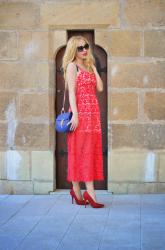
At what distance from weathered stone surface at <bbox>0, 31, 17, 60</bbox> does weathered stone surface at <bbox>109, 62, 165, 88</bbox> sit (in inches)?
46.4

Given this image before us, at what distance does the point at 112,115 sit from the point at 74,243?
102 inches

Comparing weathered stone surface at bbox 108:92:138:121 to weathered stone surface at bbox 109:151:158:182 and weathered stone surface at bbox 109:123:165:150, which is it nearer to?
weathered stone surface at bbox 109:123:165:150

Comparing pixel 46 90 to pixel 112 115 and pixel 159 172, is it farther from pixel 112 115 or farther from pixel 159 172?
pixel 159 172

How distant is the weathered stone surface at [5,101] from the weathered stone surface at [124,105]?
1187 mm

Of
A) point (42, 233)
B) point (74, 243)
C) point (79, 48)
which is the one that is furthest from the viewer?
point (79, 48)

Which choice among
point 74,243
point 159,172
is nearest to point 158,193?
point 159,172

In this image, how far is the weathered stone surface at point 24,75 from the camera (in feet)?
22.3

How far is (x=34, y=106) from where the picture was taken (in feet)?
22.4

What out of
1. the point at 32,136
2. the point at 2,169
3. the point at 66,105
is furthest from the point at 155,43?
the point at 2,169

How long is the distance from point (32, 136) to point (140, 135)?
50.2 inches

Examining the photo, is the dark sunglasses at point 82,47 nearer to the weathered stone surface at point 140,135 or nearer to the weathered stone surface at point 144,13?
the weathered stone surface at point 144,13

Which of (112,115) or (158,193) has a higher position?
(112,115)

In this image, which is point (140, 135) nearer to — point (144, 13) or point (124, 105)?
point (124, 105)

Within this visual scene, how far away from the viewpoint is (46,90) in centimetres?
680
